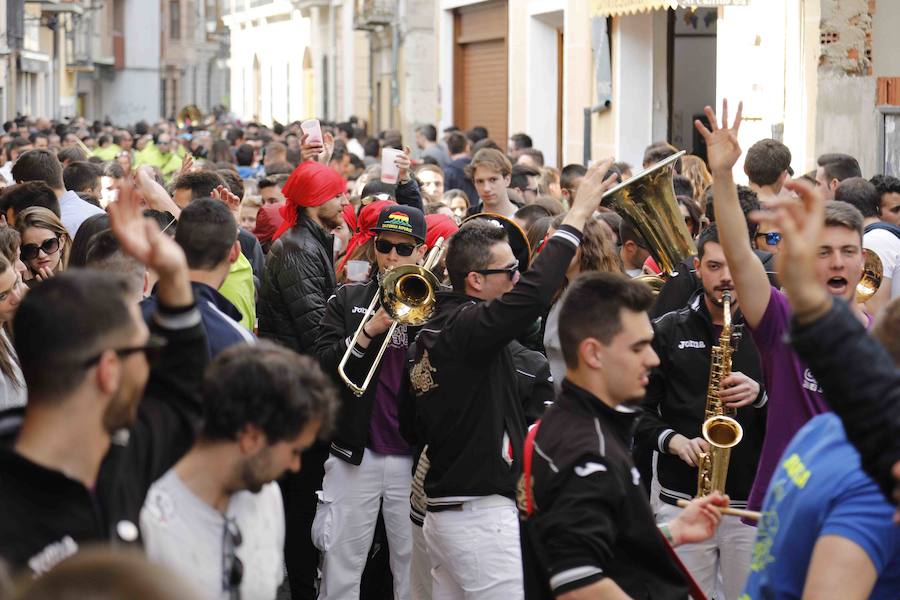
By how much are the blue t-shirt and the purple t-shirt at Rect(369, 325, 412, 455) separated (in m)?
3.00

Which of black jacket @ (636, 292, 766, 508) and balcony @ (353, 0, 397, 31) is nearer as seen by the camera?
black jacket @ (636, 292, 766, 508)

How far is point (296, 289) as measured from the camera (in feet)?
23.3

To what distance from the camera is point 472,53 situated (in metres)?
24.5

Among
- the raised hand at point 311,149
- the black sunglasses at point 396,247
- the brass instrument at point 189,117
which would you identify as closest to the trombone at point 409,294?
the black sunglasses at point 396,247

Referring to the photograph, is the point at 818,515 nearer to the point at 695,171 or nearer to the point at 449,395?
the point at 449,395

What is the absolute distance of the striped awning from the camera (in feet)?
44.0

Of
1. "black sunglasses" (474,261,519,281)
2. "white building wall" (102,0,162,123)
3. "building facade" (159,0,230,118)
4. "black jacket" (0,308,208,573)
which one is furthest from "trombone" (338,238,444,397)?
"building facade" (159,0,230,118)

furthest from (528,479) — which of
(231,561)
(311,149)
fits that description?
(311,149)

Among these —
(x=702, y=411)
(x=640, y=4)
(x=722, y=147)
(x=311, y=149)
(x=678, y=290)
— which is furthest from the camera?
(x=640, y=4)

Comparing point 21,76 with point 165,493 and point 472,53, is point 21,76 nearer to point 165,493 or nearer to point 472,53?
point 472,53

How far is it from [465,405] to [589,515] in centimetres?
168

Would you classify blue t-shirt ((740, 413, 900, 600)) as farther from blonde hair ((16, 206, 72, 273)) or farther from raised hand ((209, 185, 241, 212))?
raised hand ((209, 185, 241, 212))

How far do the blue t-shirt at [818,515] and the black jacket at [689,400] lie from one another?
2280mm

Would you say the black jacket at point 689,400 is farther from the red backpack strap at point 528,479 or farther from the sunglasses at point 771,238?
the red backpack strap at point 528,479
